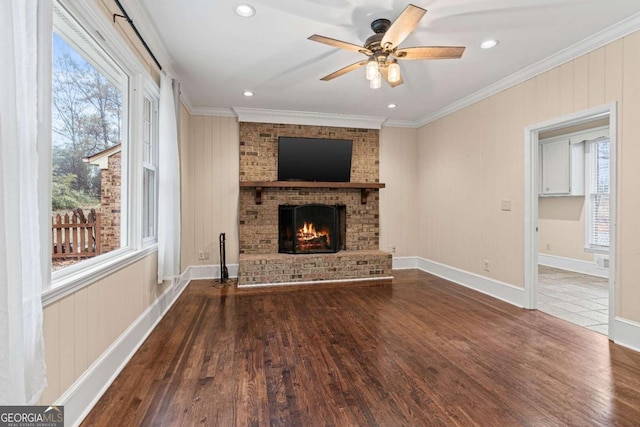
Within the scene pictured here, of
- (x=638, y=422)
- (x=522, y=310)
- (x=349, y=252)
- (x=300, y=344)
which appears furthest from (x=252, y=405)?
(x=349, y=252)

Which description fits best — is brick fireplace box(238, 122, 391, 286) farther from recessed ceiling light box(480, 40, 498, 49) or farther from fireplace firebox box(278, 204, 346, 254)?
recessed ceiling light box(480, 40, 498, 49)

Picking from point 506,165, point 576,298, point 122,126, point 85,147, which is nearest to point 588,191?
point 576,298

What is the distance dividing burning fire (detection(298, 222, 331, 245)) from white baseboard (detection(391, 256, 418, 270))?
136cm

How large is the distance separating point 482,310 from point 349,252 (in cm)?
218

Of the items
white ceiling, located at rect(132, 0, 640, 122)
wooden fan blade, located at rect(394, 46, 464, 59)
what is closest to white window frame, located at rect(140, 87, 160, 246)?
white ceiling, located at rect(132, 0, 640, 122)

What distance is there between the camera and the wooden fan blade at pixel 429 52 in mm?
2408

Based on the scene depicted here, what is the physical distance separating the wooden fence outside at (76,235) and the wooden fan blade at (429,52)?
2.60 meters

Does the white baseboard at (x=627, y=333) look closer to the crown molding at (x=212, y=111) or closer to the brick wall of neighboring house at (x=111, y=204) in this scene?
the brick wall of neighboring house at (x=111, y=204)

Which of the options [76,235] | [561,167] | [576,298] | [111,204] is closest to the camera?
[76,235]

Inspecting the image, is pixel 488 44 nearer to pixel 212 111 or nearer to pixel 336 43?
pixel 336 43

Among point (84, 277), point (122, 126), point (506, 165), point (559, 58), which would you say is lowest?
point (84, 277)

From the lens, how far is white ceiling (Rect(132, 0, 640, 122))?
7.75ft

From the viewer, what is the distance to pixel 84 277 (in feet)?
5.66

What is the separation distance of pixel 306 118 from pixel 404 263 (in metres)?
3.14
